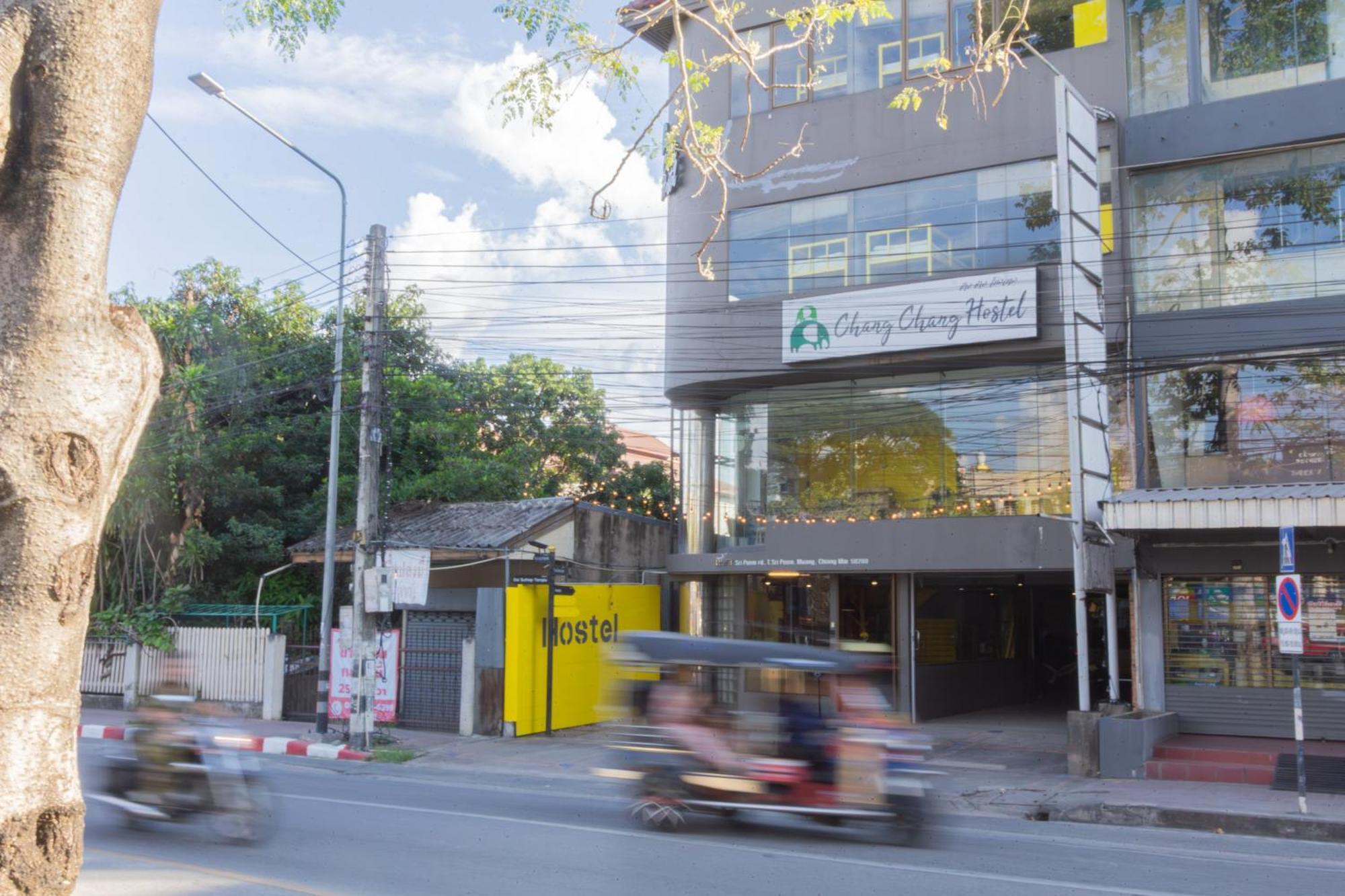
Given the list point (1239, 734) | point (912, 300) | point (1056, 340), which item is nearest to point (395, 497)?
point (912, 300)

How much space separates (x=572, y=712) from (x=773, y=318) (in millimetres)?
8269

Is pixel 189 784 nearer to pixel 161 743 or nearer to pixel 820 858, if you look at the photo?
pixel 161 743

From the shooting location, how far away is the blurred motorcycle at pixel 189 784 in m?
9.86

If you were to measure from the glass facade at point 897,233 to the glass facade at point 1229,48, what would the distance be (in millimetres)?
2177

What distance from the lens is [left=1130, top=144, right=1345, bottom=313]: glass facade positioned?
685 inches

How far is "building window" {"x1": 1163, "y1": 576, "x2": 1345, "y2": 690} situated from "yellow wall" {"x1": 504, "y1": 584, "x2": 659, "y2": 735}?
8580 mm

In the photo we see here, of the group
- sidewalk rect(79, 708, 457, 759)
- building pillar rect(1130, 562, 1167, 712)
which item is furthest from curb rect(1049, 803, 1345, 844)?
sidewalk rect(79, 708, 457, 759)

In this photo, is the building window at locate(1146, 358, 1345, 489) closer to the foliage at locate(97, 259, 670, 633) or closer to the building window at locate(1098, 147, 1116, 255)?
the building window at locate(1098, 147, 1116, 255)

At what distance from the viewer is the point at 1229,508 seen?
14.6 meters

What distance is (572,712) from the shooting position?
21594 millimetres

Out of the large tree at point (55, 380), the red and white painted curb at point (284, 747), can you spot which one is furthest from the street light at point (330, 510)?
the large tree at point (55, 380)

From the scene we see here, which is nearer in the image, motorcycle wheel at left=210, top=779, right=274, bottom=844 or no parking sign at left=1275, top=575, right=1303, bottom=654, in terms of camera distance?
motorcycle wheel at left=210, top=779, right=274, bottom=844

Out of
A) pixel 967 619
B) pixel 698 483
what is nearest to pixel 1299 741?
pixel 967 619

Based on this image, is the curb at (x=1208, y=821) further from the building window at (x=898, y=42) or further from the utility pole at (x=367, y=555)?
the building window at (x=898, y=42)
